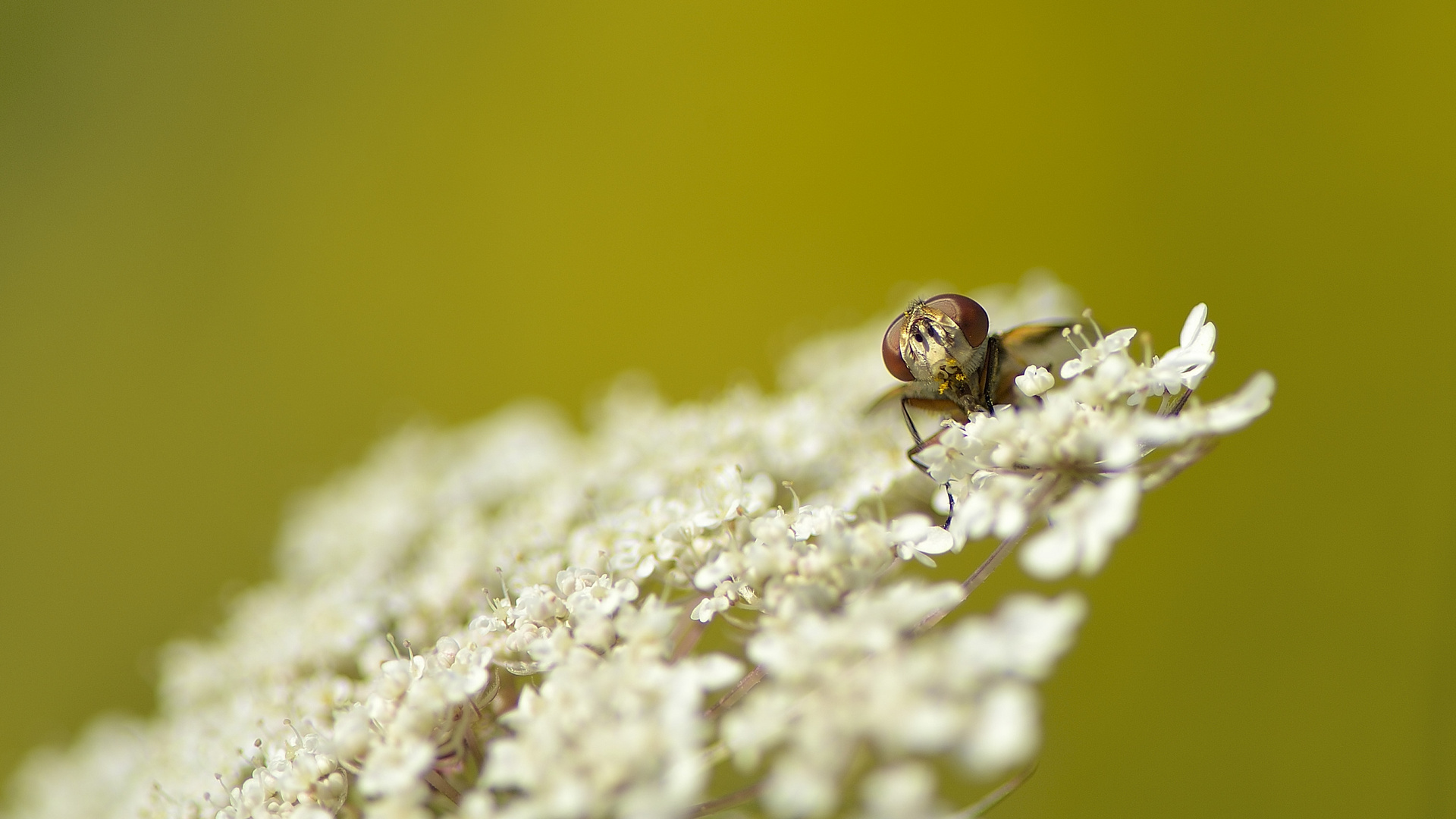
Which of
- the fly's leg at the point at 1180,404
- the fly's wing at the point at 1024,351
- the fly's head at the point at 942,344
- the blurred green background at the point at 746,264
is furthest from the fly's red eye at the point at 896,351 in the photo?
the blurred green background at the point at 746,264

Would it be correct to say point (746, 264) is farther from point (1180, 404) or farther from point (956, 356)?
point (1180, 404)

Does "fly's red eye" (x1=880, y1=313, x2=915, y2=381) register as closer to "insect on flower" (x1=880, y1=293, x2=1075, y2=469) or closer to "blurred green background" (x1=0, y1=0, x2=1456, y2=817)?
"insect on flower" (x1=880, y1=293, x2=1075, y2=469)

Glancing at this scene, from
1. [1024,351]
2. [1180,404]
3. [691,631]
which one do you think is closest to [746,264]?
[1024,351]

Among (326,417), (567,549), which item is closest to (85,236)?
(326,417)

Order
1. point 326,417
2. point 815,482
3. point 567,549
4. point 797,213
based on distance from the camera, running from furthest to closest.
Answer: point 326,417 → point 797,213 → point 815,482 → point 567,549

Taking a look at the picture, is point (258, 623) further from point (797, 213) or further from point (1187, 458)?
point (797, 213)

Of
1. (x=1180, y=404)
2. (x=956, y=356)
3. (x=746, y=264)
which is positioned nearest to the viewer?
(x=1180, y=404)
